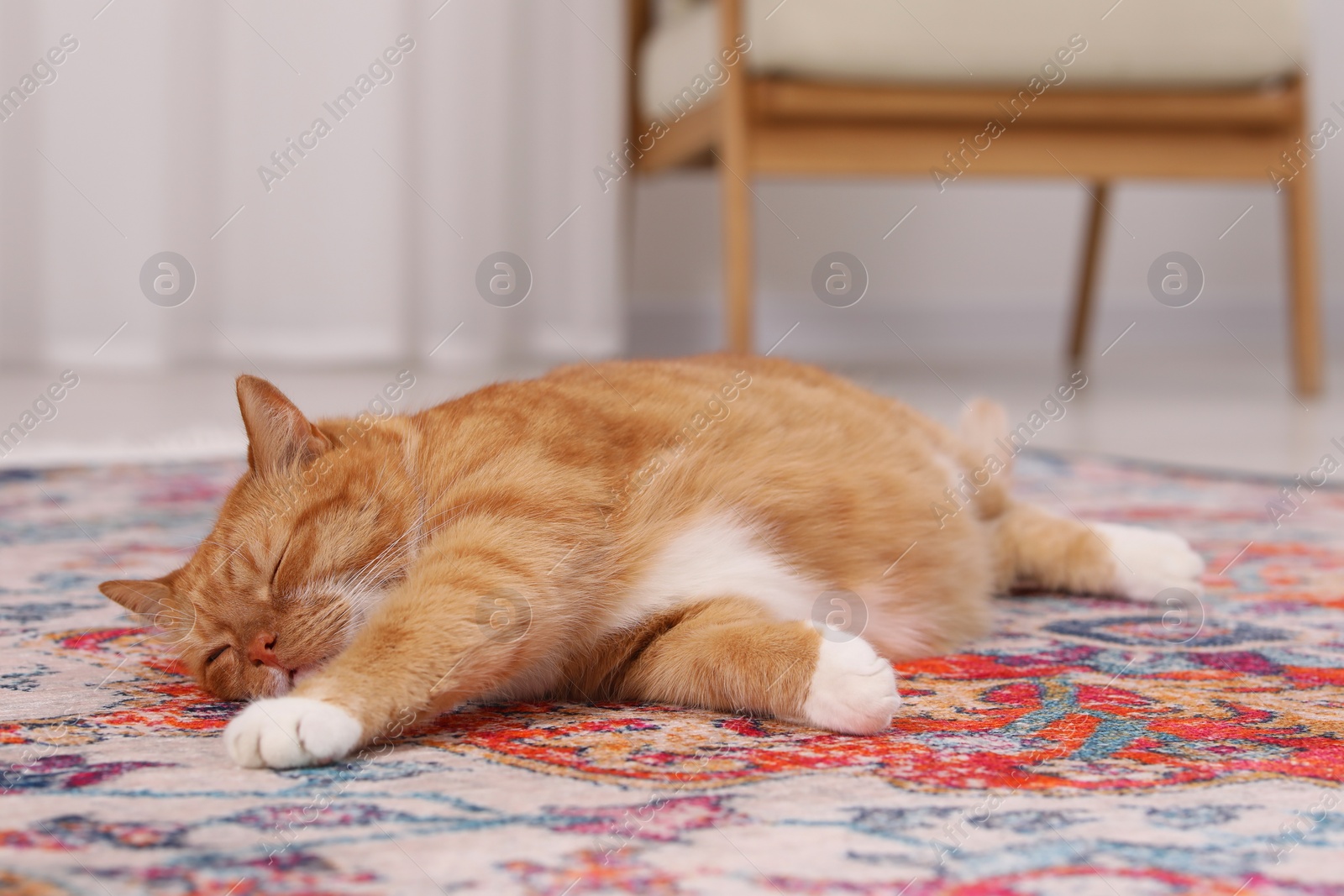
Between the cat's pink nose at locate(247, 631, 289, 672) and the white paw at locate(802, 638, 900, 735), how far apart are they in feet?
1.40

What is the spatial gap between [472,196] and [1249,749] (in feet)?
12.6

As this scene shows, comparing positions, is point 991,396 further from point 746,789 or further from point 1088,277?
point 746,789

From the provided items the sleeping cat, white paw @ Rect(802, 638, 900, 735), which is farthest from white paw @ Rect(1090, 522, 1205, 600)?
white paw @ Rect(802, 638, 900, 735)

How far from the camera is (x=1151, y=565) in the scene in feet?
4.98

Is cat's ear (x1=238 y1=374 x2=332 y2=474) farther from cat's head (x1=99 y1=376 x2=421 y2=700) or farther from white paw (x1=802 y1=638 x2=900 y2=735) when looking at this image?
white paw (x1=802 y1=638 x2=900 y2=735)

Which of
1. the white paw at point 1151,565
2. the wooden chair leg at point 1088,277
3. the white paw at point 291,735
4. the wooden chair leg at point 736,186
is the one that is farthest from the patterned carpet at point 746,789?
the wooden chair leg at point 1088,277

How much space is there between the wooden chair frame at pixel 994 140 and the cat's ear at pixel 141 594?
209 cm

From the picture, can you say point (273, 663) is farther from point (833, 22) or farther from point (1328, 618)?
point (833, 22)

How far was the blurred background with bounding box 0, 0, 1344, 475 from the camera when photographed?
3887mm

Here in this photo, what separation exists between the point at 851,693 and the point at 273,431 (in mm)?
540

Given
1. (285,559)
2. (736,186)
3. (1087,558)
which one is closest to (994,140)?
(736,186)

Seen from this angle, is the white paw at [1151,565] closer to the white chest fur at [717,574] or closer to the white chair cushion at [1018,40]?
the white chest fur at [717,574]

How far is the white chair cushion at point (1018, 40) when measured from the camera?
120 inches

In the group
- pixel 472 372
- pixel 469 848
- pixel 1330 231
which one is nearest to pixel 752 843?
pixel 469 848
